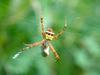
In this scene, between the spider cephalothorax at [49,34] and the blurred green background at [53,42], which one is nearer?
the spider cephalothorax at [49,34]

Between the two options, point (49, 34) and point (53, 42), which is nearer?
point (49, 34)

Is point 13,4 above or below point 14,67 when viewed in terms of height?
above

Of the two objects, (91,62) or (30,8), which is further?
(91,62)

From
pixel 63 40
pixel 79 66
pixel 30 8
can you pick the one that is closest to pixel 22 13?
pixel 30 8

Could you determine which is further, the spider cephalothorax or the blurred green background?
the blurred green background

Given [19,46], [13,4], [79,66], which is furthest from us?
[79,66]

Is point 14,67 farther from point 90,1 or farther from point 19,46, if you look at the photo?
point 90,1

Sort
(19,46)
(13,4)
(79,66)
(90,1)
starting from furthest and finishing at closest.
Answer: (90,1), (79,66), (19,46), (13,4)

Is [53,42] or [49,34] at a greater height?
[49,34]
